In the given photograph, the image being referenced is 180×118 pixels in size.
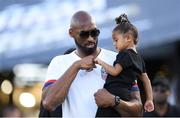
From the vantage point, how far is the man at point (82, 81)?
4699mm

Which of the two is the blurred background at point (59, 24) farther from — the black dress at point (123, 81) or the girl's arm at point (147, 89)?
the black dress at point (123, 81)

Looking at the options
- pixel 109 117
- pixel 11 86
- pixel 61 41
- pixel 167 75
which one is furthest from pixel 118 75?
pixel 11 86

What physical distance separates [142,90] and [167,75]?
22.7 ft

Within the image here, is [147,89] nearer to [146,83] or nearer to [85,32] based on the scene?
[146,83]

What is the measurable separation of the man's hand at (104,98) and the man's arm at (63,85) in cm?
18

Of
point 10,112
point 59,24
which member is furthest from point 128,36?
point 10,112

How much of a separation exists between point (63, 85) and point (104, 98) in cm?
28

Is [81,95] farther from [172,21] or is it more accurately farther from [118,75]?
[172,21]

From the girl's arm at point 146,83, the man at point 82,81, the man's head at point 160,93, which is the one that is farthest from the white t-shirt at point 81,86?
the man's head at point 160,93

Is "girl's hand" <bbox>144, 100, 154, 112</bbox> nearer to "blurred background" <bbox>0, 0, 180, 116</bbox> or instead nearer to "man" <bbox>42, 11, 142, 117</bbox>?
"man" <bbox>42, 11, 142, 117</bbox>

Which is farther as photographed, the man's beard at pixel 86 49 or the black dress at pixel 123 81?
the man's beard at pixel 86 49

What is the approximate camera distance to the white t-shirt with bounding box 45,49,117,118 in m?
4.83

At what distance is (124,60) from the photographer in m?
4.72

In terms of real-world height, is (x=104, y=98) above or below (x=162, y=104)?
above
